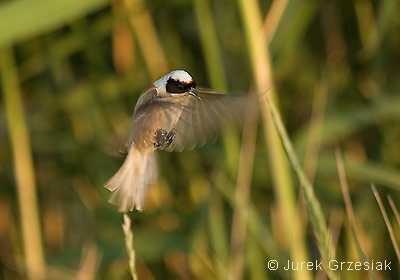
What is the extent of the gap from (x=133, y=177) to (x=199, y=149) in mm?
712

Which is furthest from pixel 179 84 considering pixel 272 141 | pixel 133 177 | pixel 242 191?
pixel 242 191

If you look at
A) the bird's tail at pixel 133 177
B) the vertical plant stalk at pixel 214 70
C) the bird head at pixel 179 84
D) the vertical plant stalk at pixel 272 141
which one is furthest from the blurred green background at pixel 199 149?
the bird head at pixel 179 84

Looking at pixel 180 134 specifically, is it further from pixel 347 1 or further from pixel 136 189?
pixel 347 1

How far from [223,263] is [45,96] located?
0.80 metres

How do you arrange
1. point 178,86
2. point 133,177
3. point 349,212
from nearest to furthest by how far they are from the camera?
point 349,212 < point 178,86 < point 133,177

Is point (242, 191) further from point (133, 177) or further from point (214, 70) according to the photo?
point (133, 177)

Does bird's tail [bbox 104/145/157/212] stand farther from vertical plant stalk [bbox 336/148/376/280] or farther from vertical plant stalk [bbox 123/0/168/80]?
vertical plant stalk [bbox 123/0/168/80]

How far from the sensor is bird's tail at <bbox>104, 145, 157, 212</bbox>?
3.26ft

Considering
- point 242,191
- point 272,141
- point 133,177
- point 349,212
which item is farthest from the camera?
point 242,191

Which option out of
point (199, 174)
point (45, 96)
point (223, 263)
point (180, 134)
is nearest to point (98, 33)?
point (45, 96)

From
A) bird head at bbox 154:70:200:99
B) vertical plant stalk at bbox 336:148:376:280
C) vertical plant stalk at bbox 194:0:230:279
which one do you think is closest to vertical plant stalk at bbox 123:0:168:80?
vertical plant stalk at bbox 194:0:230:279

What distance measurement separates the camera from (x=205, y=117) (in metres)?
0.99

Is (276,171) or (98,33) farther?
(98,33)

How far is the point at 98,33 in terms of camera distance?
66.4 inches
